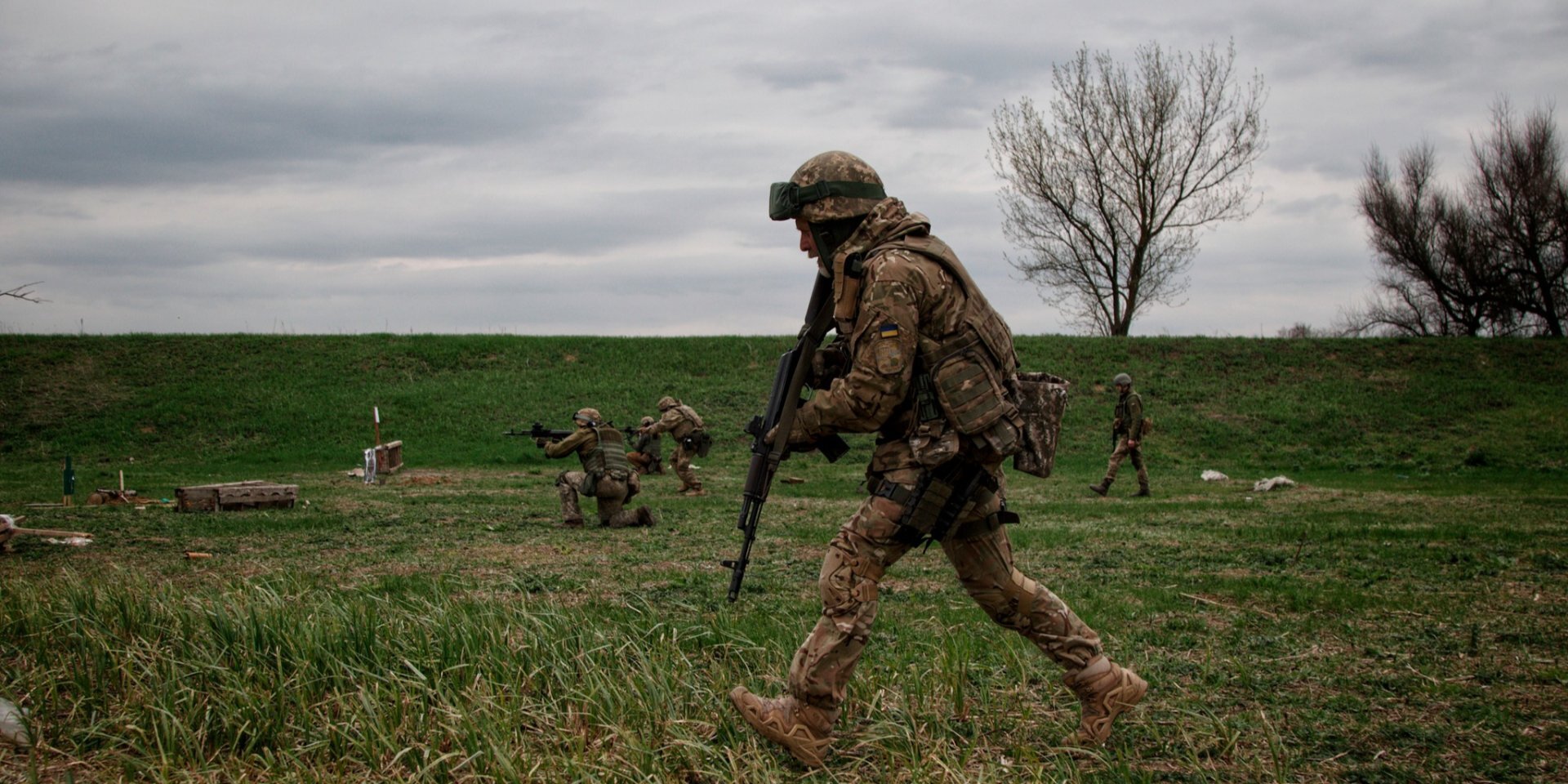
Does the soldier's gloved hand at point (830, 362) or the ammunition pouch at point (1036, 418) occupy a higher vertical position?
the soldier's gloved hand at point (830, 362)

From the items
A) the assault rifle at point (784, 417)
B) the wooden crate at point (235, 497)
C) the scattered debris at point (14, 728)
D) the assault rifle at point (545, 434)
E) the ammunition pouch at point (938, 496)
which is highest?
the assault rifle at point (784, 417)

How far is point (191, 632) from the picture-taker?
5855 mm

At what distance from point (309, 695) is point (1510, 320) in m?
47.3

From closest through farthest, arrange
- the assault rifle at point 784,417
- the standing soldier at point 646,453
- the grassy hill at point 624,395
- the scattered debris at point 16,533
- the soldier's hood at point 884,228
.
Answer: the soldier's hood at point 884,228 → the assault rifle at point 784,417 → the scattered debris at point 16,533 → the standing soldier at point 646,453 → the grassy hill at point 624,395

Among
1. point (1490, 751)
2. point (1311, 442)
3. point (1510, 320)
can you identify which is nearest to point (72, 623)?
point (1490, 751)

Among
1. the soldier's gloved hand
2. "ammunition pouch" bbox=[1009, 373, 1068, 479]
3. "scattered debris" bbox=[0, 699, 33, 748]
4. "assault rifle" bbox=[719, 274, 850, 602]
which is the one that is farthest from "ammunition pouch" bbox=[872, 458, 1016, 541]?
"scattered debris" bbox=[0, 699, 33, 748]

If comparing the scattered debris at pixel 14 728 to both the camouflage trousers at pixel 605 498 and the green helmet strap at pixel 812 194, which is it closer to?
the green helmet strap at pixel 812 194

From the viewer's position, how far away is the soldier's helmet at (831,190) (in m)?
4.74

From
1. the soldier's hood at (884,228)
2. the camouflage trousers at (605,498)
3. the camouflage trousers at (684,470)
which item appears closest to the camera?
the soldier's hood at (884,228)

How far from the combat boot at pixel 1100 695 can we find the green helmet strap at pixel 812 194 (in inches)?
80.4

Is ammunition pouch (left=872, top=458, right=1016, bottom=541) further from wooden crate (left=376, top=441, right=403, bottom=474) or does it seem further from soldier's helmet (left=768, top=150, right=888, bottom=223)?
wooden crate (left=376, top=441, right=403, bottom=474)

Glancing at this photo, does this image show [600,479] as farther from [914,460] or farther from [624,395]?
[624,395]

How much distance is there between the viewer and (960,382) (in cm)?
442

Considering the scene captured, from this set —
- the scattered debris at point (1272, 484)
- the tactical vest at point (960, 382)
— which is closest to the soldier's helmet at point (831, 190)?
the tactical vest at point (960, 382)
